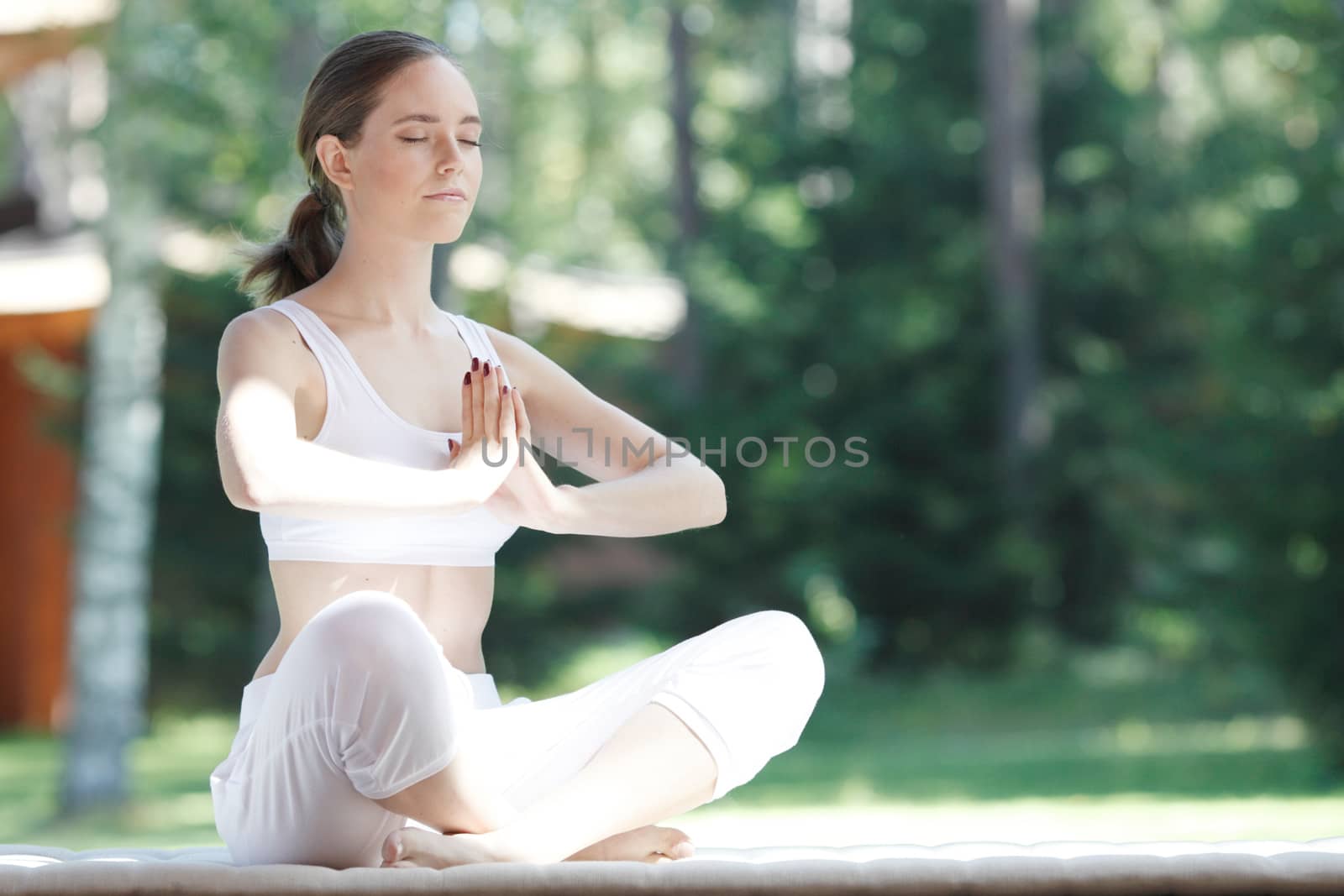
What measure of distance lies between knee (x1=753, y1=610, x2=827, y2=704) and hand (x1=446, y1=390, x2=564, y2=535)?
29cm

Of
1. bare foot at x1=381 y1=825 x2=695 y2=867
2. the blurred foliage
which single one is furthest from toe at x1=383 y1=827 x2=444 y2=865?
the blurred foliage

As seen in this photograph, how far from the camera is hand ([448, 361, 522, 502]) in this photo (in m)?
1.82

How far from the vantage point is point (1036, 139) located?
1080 centimetres

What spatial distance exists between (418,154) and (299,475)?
50cm

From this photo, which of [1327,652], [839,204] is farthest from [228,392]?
[839,204]

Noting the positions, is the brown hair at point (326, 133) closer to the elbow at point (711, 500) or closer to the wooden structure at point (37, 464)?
the elbow at point (711, 500)

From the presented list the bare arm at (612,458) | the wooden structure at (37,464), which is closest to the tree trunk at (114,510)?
the wooden structure at (37,464)

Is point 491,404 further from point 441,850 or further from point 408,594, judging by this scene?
point 441,850

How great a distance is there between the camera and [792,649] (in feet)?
6.03

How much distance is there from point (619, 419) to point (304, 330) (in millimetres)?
473

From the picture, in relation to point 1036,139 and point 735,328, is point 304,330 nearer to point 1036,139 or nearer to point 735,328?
point 735,328

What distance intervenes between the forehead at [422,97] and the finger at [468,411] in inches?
14.9

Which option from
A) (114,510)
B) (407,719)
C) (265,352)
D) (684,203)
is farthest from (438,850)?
(684,203)

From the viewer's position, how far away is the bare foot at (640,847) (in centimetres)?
177
